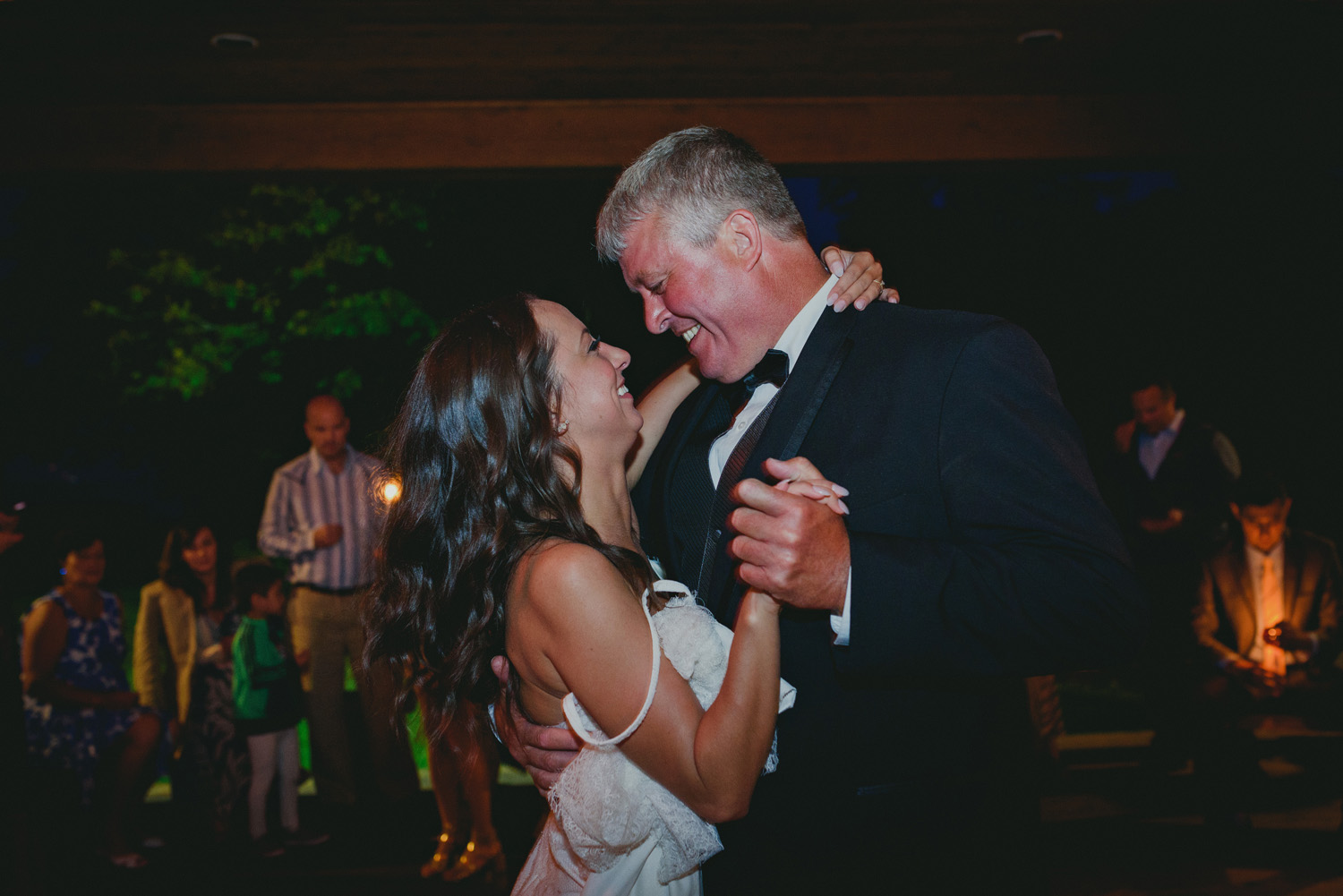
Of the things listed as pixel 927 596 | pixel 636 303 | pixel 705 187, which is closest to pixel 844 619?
pixel 927 596

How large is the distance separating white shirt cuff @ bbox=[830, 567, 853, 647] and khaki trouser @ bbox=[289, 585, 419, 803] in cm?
454

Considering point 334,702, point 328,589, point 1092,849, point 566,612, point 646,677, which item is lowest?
point 1092,849

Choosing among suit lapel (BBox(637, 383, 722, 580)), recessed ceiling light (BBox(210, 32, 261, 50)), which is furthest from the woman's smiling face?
recessed ceiling light (BBox(210, 32, 261, 50))

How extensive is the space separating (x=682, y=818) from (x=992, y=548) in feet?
2.42

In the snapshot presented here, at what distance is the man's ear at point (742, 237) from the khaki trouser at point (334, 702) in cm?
416

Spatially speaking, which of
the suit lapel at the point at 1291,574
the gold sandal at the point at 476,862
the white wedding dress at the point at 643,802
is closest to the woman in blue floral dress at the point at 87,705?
the gold sandal at the point at 476,862

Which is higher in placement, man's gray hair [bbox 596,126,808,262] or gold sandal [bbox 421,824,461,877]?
man's gray hair [bbox 596,126,808,262]

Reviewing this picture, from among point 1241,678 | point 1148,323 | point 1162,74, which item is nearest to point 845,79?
point 1162,74

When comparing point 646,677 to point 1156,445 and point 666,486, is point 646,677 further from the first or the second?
point 1156,445

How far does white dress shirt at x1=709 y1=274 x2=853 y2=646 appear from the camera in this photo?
72.9 inches

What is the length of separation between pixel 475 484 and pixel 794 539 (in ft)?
2.89

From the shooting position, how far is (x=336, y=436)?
18.5ft

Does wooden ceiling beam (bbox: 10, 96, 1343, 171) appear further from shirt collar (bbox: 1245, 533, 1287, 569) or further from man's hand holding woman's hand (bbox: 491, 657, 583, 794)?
man's hand holding woman's hand (bbox: 491, 657, 583, 794)

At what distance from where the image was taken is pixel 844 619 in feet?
4.27
